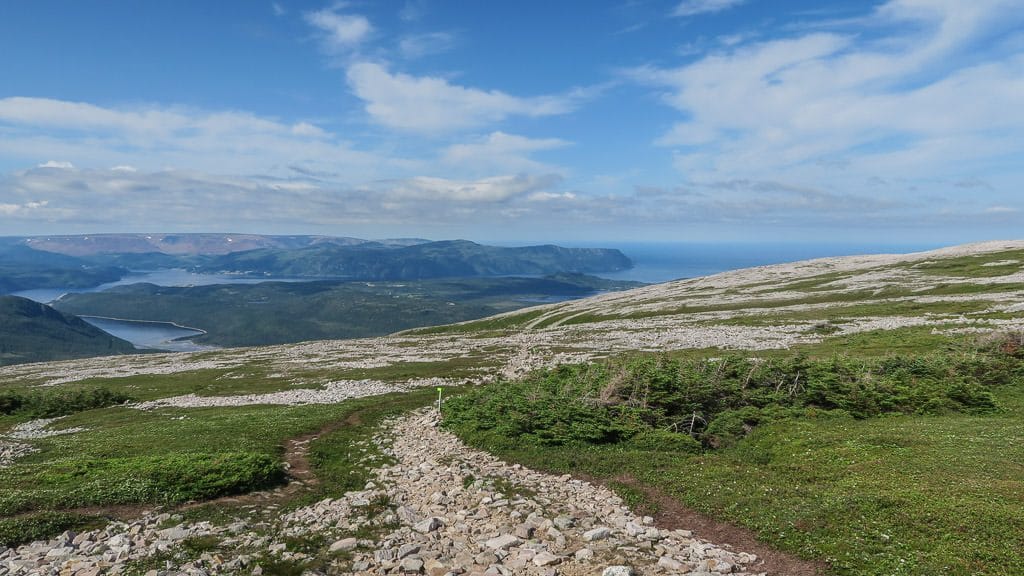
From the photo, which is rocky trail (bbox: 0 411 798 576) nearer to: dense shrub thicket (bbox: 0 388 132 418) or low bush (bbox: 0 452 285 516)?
low bush (bbox: 0 452 285 516)

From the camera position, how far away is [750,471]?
62.8 ft

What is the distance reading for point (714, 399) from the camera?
1092 inches

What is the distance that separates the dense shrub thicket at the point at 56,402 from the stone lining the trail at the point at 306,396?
4187 mm

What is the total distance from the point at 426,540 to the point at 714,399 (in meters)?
19.1

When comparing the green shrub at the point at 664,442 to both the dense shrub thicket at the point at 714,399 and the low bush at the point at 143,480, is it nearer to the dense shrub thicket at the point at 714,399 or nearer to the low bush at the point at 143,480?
the dense shrub thicket at the point at 714,399

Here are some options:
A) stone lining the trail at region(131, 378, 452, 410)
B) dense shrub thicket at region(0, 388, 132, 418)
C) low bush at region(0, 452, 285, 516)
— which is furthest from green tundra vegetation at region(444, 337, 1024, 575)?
dense shrub thicket at region(0, 388, 132, 418)

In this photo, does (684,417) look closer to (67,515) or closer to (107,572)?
(107,572)

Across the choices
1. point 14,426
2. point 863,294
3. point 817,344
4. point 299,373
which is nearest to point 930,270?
point 863,294

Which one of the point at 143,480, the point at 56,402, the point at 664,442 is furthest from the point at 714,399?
the point at 56,402

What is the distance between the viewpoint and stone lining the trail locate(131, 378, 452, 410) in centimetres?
4691

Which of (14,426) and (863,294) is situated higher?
(863,294)

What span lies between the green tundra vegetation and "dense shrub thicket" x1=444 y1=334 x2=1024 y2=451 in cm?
10

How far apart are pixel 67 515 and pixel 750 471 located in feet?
79.8

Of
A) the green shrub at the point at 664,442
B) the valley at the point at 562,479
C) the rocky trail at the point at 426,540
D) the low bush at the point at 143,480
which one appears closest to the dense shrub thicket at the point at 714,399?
the green shrub at the point at 664,442
